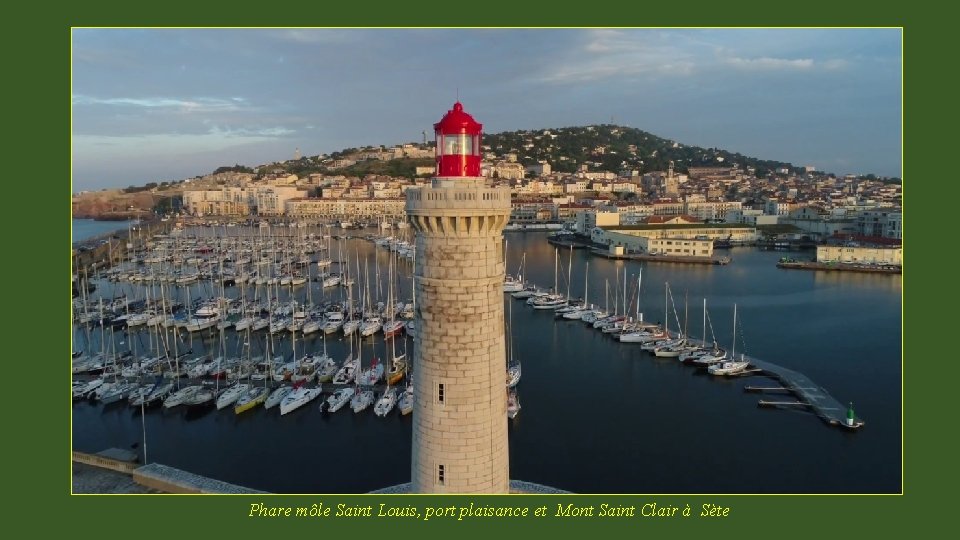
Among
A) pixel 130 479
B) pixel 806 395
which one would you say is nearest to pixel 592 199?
pixel 806 395

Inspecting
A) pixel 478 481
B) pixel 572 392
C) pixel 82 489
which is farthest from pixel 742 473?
pixel 82 489

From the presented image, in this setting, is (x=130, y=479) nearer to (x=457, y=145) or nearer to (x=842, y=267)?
(x=457, y=145)

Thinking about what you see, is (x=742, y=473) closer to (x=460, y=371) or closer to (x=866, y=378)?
(x=866, y=378)

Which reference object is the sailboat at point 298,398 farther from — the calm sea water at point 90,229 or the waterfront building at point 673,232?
the calm sea water at point 90,229

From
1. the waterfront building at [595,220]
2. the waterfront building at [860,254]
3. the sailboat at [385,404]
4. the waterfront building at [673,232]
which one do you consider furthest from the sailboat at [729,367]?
the waterfront building at [595,220]

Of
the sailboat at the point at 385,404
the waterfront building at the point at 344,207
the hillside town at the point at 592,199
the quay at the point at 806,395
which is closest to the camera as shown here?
the quay at the point at 806,395
